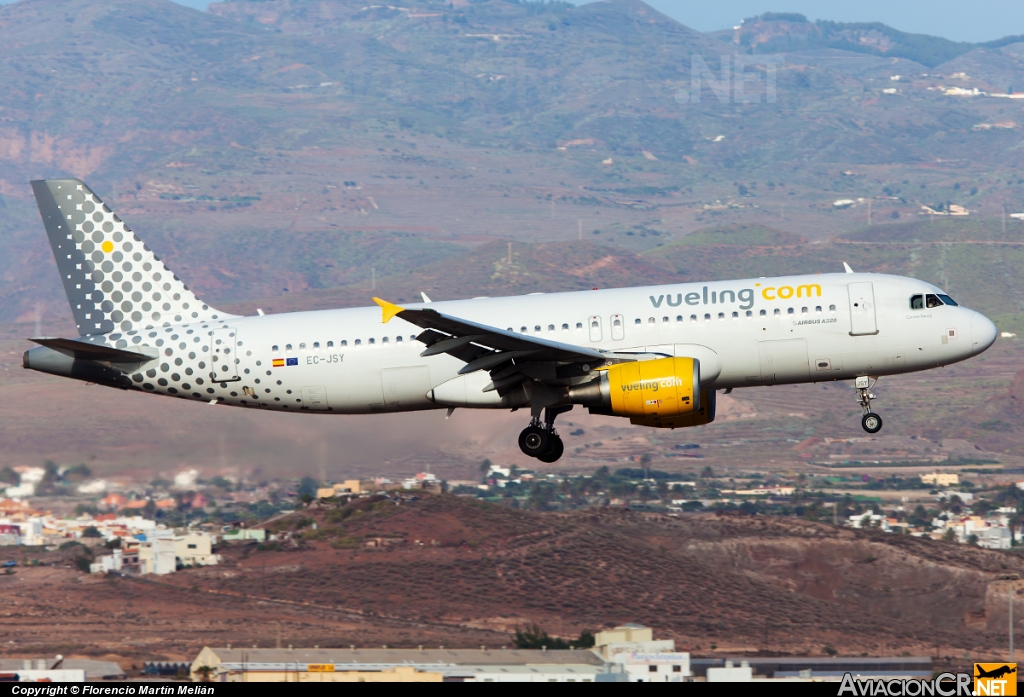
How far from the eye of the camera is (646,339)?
39.7 m

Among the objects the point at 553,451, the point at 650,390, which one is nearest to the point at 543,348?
the point at 650,390

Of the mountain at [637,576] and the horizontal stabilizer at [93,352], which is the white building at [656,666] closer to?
the mountain at [637,576]

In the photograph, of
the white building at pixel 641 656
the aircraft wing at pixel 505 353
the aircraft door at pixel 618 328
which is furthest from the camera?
the white building at pixel 641 656

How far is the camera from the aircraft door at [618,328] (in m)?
39.8

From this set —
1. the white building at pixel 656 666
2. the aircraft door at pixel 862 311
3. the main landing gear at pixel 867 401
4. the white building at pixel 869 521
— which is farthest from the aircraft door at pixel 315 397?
the white building at pixel 869 521

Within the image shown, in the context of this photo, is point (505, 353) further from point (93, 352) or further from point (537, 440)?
point (93, 352)

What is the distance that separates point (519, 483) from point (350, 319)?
111426 mm

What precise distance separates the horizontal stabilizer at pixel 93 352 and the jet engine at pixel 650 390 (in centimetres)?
1252

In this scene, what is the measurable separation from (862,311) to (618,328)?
6.47 metres

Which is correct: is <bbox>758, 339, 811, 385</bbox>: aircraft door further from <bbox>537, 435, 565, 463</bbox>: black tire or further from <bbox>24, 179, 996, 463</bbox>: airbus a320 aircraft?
<bbox>537, 435, 565, 463</bbox>: black tire

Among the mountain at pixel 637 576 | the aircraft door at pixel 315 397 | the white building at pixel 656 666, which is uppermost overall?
the aircraft door at pixel 315 397

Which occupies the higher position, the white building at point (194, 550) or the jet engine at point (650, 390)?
the jet engine at point (650, 390)

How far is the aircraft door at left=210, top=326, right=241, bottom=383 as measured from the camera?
1647 inches

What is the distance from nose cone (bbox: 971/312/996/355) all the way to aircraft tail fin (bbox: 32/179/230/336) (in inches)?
824
